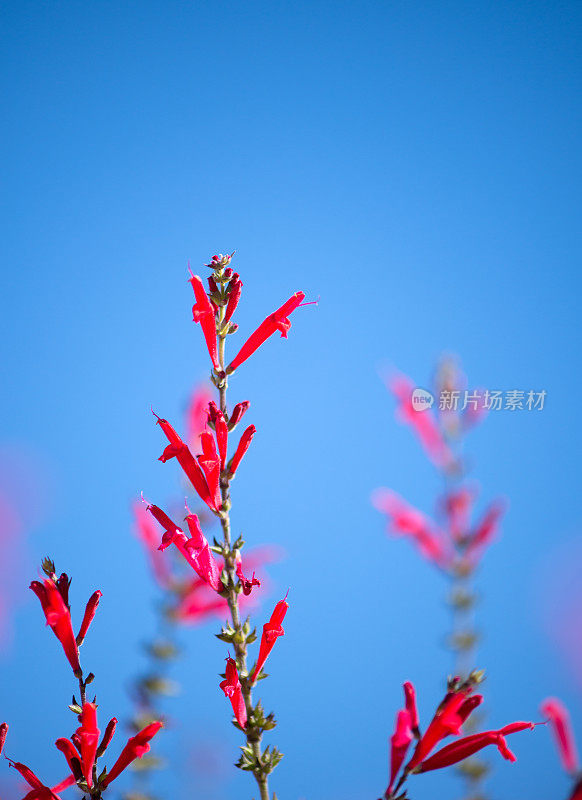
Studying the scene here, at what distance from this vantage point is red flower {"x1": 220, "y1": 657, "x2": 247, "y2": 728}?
2.03 meters

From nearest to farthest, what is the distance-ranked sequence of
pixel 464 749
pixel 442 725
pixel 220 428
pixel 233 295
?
1. pixel 442 725
2. pixel 464 749
3. pixel 220 428
4. pixel 233 295

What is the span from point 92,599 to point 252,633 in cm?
54

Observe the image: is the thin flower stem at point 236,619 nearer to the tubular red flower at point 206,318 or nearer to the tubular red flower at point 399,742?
the tubular red flower at point 206,318

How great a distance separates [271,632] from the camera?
2.23m

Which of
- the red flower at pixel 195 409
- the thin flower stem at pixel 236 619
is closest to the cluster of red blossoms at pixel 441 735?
the thin flower stem at pixel 236 619

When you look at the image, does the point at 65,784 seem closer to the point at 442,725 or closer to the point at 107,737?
the point at 107,737

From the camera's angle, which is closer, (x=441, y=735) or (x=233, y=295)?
(x=441, y=735)

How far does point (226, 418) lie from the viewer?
7.98 feet

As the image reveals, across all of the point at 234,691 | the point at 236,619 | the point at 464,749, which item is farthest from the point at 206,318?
the point at 464,749

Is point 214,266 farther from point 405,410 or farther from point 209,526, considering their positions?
point 405,410

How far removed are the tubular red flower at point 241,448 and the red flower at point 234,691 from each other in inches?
25.0

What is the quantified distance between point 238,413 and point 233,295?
0.42 metres

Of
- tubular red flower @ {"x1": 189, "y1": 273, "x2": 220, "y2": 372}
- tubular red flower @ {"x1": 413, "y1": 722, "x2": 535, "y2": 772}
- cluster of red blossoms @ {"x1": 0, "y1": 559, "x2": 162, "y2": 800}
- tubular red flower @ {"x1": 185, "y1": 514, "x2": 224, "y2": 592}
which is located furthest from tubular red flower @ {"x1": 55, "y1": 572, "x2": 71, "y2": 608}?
tubular red flower @ {"x1": 413, "y1": 722, "x2": 535, "y2": 772}

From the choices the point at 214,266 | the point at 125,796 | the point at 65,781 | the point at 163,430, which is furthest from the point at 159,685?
the point at 214,266
